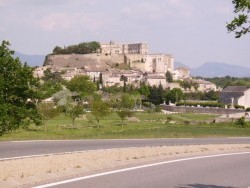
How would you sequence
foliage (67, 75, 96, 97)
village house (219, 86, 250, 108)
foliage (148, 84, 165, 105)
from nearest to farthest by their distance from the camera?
village house (219, 86, 250, 108)
foliage (67, 75, 96, 97)
foliage (148, 84, 165, 105)

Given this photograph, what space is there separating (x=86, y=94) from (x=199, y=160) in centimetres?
10255

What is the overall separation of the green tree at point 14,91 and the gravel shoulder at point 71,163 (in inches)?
346

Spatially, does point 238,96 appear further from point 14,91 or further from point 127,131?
point 14,91

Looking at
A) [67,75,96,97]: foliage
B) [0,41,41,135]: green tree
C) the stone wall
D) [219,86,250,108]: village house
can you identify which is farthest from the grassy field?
[67,75,96,97]: foliage

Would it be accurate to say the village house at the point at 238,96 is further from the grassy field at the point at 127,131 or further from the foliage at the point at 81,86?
the grassy field at the point at 127,131

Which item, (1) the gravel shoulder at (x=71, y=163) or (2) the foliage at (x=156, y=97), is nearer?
(1) the gravel shoulder at (x=71, y=163)

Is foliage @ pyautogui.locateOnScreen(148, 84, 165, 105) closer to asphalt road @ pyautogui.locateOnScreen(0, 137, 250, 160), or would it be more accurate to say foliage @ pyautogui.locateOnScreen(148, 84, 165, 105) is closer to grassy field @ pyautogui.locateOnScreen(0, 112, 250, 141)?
grassy field @ pyautogui.locateOnScreen(0, 112, 250, 141)

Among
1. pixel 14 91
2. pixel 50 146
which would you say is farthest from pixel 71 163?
pixel 14 91

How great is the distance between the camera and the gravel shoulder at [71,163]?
11.5 meters

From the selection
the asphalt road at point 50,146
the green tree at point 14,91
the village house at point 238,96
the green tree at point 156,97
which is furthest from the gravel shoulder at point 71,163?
the green tree at point 156,97

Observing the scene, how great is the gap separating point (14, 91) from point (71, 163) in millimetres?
12689

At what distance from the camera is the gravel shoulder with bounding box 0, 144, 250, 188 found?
1155cm

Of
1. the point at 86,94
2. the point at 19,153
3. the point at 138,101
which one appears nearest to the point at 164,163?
the point at 19,153

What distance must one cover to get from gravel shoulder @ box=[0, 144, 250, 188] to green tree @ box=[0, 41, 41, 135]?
878cm
